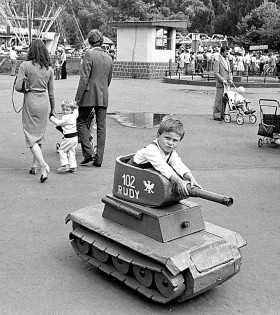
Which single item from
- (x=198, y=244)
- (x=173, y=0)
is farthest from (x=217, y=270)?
(x=173, y=0)

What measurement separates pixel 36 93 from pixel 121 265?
4.00 metres

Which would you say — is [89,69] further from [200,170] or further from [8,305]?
[8,305]

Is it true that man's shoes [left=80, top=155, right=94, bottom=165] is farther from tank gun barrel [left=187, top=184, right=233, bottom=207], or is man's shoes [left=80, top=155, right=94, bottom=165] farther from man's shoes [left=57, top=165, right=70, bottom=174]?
tank gun barrel [left=187, top=184, right=233, bottom=207]

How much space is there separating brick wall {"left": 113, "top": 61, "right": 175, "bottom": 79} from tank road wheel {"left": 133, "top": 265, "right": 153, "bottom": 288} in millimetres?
26954

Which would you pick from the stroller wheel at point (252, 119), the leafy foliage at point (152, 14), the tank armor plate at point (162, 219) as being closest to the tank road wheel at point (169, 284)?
the tank armor plate at point (162, 219)

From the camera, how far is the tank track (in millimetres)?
4073

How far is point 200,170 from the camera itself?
880cm

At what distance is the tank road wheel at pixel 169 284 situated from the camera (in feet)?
13.1

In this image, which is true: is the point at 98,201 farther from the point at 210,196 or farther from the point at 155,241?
the point at 210,196

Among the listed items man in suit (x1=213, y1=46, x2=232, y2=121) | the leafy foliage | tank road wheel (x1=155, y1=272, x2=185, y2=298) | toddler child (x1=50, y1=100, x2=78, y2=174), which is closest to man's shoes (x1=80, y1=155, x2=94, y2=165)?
toddler child (x1=50, y1=100, x2=78, y2=174)

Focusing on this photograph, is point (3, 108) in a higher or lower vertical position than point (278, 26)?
lower

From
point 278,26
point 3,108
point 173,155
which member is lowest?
point 3,108

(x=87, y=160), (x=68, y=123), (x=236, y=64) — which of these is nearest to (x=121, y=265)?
(x=68, y=123)

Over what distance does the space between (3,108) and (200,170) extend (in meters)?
8.74
